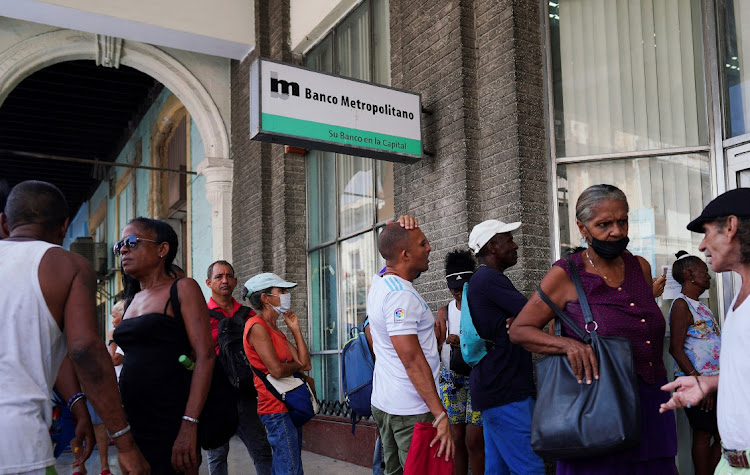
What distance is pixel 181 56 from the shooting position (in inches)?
447

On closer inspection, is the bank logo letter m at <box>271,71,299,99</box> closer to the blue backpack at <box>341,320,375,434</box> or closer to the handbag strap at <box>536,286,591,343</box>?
the blue backpack at <box>341,320,375,434</box>

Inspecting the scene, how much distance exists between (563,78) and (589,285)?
362 centimetres

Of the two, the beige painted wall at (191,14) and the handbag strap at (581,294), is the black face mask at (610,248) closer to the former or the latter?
the handbag strap at (581,294)

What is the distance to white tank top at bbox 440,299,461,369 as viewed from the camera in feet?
18.7

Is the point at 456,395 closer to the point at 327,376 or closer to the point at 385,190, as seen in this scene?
the point at 385,190

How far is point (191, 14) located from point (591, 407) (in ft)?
29.6

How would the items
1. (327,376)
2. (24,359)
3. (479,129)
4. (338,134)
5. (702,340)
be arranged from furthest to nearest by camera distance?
(327,376) → (479,129) → (338,134) → (702,340) → (24,359)

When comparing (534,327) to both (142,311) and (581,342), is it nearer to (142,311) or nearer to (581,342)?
(581,342)

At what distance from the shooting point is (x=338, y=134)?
607 centimetres

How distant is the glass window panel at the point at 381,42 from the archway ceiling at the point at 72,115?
313 inches

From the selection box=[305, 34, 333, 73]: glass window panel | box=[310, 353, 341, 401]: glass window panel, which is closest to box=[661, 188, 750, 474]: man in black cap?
box=[310, 353, 341, 401]: glass window panel

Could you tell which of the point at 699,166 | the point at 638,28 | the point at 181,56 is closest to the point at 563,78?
the point at 638,28

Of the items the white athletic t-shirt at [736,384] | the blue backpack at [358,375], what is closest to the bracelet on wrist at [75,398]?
the blue backpack at [358,375]

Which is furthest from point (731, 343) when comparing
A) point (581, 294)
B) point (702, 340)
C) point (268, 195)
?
point (268, 195)
